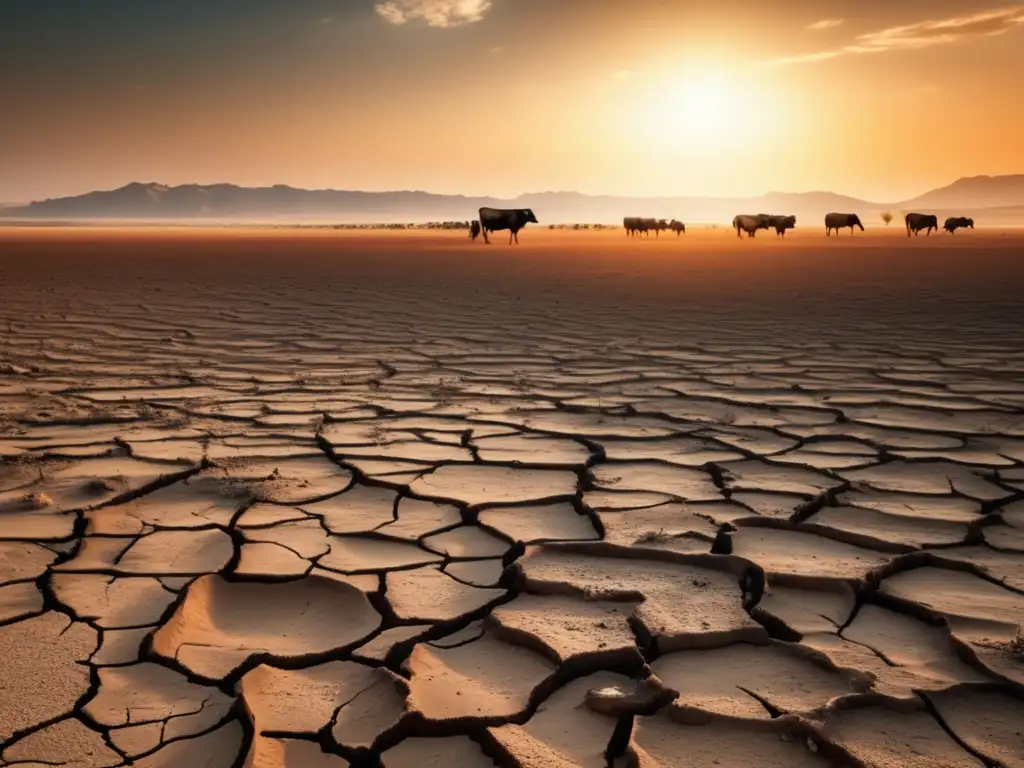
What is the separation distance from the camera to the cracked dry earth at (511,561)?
4.58 ft

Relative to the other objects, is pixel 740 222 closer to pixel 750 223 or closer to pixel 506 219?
pixel 750 223

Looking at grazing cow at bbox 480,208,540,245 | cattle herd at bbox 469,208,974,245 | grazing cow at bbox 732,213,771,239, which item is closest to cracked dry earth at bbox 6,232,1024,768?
cattle herd at bbox 469,208,974,245

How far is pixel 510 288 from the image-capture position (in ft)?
31.8

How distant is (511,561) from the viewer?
6.87 feet

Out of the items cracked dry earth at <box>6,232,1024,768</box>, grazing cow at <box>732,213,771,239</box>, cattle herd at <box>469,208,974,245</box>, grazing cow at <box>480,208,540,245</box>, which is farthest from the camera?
grazing cow at <box>732,213,771,239</box>

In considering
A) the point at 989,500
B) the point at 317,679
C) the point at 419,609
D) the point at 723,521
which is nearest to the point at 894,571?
the point at 723,521

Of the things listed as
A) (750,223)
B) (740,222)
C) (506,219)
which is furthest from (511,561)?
(750,223)

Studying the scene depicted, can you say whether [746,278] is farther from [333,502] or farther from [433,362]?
[333,502]

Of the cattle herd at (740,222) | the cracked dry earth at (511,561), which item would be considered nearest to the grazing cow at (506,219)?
the cattle herd at (740,222)

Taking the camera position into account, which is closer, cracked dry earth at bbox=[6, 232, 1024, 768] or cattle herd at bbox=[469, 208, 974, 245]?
cracked dry earth at bbox=[6, 232, 1024, 768]

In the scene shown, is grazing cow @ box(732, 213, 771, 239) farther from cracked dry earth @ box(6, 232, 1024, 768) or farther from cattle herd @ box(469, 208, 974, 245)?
cracked dry earth @ box(6, 232, 1024, 768)

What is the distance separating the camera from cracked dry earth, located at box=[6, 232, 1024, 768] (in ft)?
4.58

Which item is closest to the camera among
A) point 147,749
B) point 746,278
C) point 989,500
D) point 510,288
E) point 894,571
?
point 147,749

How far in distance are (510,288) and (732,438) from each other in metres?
6.69
